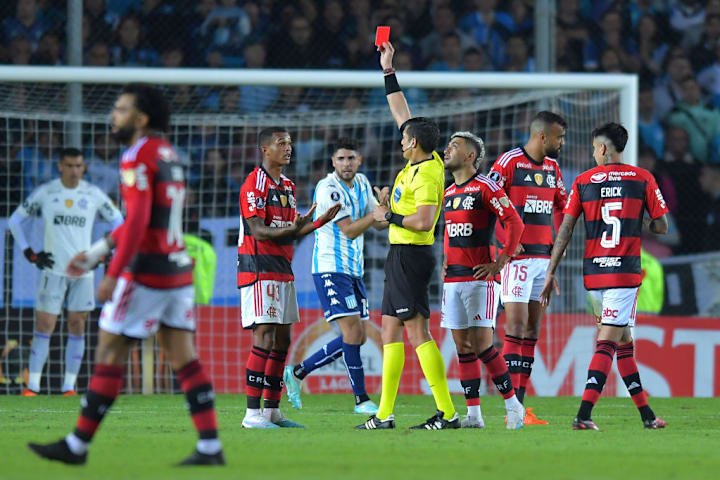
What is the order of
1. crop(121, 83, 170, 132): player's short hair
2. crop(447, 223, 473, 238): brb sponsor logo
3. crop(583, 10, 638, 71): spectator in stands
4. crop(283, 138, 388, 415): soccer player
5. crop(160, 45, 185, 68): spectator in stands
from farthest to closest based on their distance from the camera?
crop(583, 10, 638, 71): spectator in stands < crop(160, 45, 185, 68): spectator in stands < crop(283, 138, 388, 415): soccer player < crop(447, 223, 473, 238): brb sponsor logo < crop(121, 83, 170, 132): player's short hair

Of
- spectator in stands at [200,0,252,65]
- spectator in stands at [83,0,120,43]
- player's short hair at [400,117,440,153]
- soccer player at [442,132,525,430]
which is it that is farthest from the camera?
spectator in stands at [200,0,252,65]

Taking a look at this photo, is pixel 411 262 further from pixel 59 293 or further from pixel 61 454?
pixel 59 293

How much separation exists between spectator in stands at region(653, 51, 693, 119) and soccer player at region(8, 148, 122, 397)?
766cm

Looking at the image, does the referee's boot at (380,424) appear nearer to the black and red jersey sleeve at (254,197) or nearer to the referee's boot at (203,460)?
the black and red jersey sleeve at (254,197)

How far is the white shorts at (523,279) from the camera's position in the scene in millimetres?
8383

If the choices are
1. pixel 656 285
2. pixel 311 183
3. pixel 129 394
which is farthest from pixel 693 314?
pixel 129 394

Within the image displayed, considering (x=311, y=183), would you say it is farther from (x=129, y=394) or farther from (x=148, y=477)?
(x=148, y=477)

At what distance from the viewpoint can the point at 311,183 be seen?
1334 centimetres

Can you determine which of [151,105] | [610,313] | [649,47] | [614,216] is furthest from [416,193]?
[649,47]

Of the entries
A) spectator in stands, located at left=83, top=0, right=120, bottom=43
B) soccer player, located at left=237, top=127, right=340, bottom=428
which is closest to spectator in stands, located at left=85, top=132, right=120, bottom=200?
spectator in stands, located at left=83, top=0, right=120, bottom=43

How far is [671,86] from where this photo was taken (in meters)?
15.5

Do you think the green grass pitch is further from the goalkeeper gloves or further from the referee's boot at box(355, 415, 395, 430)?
the goalkeeper gloves

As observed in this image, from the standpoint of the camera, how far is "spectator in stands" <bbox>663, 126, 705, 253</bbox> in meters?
14.4

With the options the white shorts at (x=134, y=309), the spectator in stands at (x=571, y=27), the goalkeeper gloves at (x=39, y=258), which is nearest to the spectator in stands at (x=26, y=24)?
the goalkeeper gloves at (x=39, y=258)
